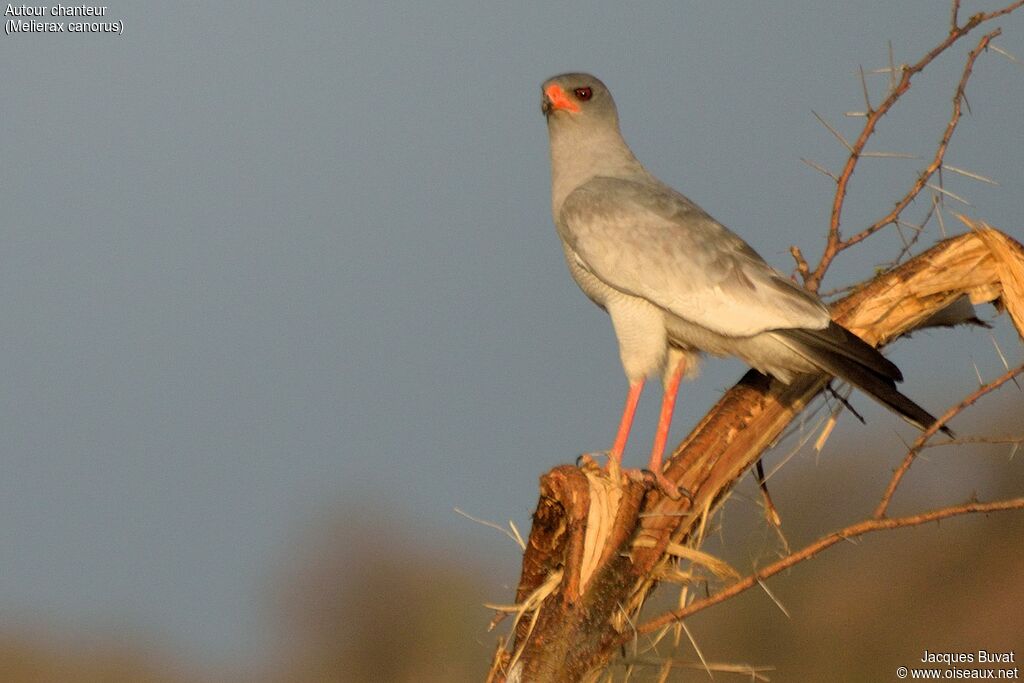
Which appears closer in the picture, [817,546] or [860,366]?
[817,546]

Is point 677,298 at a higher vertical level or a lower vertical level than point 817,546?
higher

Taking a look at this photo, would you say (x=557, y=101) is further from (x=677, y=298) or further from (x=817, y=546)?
(x=817, y=546)

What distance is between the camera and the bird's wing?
5.48m

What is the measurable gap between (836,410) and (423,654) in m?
10.2

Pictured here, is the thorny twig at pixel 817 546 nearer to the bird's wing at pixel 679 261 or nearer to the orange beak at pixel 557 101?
the bird's wing at pixel 679 261

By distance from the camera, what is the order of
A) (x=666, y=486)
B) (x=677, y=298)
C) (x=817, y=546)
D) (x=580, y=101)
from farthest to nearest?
(x=580, y=101)
(x=677, y=298)
(x=666, y=486)
(x=817, y=546)

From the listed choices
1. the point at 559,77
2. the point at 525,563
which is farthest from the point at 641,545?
the point at 559,77

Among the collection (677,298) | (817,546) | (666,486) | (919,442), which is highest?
(677,298)

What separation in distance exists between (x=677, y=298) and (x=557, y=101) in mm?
1569

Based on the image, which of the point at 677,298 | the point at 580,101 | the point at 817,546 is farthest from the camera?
the point at 580,101

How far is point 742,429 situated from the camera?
208 inches

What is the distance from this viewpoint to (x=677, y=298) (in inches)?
224

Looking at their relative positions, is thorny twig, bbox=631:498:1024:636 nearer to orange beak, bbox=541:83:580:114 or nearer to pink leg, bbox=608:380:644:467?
pink leg, bbox=608:380:644:467

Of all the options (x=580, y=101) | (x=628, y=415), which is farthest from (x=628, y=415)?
(x=580, y=101)
